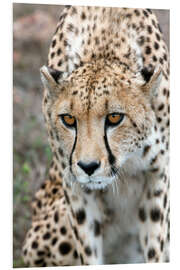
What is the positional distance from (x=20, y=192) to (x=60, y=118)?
743 mm

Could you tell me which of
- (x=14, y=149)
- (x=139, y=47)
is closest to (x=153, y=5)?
(x=139, y=47)

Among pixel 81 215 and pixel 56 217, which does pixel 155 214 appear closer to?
pixel 81 215

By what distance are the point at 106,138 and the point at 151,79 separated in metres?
0.34

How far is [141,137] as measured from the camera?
3.01 metres

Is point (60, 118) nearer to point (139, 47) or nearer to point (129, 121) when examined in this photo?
point (129, 121)

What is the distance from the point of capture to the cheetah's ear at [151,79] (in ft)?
9.83

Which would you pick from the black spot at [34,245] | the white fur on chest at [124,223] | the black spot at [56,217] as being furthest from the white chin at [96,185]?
the black spot at [34,245]

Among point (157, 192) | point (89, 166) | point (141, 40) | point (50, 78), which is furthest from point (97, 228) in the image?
point (141, 40)

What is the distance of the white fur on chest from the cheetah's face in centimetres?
22

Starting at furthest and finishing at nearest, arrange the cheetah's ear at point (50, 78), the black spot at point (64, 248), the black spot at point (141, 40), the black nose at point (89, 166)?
1. the black spot at point (64, 248)
2. the black spot at point (141, 40)
3. the cheetah's ear at point (50, 78)
4. the black nose at point (89, 166)

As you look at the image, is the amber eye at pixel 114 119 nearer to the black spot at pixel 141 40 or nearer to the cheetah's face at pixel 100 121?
the cheetah's face at pixel 100 121

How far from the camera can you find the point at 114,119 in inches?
117

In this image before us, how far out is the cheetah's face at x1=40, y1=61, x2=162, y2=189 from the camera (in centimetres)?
290
